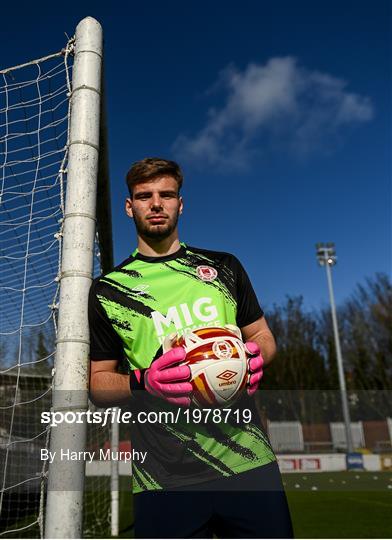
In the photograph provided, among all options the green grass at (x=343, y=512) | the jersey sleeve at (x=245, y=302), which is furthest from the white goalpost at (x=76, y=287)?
the green grass at (x=343, y=512)

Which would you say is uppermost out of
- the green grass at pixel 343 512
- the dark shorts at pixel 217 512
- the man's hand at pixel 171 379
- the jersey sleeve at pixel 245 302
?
the jersey sleeve at pixel 245 302

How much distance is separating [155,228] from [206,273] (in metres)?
0.33

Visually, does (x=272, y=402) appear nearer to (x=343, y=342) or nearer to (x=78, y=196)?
(x=343, y=342)

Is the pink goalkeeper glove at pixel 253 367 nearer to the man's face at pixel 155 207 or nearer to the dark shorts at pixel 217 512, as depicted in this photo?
the dark shorts at pixel 217 512

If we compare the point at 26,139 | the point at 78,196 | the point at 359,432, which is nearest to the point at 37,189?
the point at 26,139

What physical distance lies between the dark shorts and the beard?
3.65 feet

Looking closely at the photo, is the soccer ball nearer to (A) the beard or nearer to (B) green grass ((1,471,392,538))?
(A) the beard

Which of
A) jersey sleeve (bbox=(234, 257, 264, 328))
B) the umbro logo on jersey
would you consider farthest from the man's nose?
jersey sleeve (bbox=(234, 257, 264, 328))

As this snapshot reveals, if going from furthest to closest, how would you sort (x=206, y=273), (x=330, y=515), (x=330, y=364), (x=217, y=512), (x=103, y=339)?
(x=330, y=364), (x=330, y=515), (x=206, y=273), (x=103, y=339), (x=217, y=512)

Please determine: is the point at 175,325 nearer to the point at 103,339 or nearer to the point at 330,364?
the point at 103,339

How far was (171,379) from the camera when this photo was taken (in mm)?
1872

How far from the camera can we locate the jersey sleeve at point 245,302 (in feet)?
7.61

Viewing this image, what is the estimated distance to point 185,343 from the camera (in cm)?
194

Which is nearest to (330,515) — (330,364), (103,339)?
(103,339)
